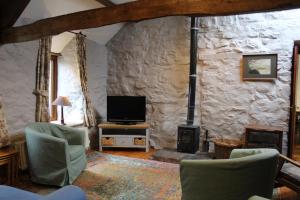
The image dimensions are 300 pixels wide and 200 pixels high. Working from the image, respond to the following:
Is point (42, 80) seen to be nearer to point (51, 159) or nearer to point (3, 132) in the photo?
point (3, 132)

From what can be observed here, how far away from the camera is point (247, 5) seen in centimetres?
210

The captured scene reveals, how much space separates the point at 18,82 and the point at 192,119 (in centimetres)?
299

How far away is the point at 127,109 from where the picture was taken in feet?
16.8

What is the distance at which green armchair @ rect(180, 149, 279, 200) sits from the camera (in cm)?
202

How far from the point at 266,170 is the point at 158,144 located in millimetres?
3381

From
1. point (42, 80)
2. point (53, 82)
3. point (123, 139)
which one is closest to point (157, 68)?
point (123, 139)

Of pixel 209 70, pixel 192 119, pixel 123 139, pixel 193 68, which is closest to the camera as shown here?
pixel 193 68

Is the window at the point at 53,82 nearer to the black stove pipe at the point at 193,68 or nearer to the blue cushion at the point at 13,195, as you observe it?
the black stove pipe at the point at 193,68

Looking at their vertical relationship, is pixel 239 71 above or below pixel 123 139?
above

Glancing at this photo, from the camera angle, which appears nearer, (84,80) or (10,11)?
(10,11)

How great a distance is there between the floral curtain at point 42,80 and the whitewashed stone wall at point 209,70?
1885 millimetres

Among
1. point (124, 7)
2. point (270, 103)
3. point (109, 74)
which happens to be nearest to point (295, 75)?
point (270, 103)

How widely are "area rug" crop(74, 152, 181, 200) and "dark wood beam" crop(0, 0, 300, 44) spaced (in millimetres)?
1957

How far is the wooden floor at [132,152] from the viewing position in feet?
15.5
